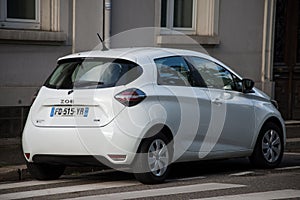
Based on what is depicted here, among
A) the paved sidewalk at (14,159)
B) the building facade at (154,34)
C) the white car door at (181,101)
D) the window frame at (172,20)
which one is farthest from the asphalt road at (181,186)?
the window frame at (172,20)

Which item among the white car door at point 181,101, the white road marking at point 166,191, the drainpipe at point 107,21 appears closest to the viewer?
the white road marking at point 166,191

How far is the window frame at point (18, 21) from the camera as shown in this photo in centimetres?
1346

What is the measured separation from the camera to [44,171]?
392 inches

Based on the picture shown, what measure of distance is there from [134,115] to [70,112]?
77 cm

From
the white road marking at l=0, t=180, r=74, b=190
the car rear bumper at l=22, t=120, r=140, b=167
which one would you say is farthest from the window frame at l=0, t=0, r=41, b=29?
the car rear bumper at l=22, t=120, r=140, b=167

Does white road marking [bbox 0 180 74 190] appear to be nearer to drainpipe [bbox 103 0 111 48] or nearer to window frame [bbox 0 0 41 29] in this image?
window frame [bbox 0 0 41 29]

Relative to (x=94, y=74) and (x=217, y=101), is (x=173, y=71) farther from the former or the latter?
(x=94, y=74)

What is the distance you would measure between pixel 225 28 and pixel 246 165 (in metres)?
5.45

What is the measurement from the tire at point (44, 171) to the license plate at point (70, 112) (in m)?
0.83

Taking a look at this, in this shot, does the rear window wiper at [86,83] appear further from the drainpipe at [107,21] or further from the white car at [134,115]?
the drainpipe at [107,21]

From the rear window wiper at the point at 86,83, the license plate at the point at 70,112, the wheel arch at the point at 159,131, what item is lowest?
the wheel arch at the point at 159,131

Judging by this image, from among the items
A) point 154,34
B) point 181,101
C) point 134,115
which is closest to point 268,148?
point 181,101

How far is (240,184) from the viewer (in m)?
9.40

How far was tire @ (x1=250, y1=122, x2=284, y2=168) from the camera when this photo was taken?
11.0 metres
